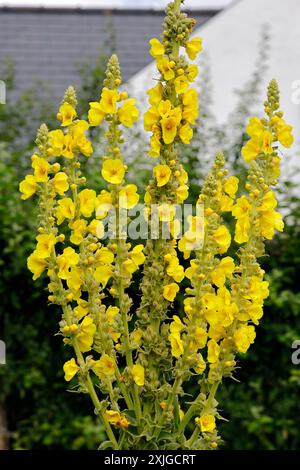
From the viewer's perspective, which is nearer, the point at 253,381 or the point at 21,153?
the point at 253,381

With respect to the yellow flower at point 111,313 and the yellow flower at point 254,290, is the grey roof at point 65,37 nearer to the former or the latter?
the yellow flower at point 111,313

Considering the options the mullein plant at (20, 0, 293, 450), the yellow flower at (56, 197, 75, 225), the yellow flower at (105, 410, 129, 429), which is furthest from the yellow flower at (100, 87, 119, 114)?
the yellow flower at (105, 410, 129, 429)

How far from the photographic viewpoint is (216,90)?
7.32 meters

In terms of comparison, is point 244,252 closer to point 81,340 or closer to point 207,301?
point 207,301

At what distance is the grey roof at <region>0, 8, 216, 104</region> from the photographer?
9.08 meters

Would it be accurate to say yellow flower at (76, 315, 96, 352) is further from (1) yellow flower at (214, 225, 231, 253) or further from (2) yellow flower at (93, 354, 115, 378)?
(1) yellow flower at (214, 225, 231, 253)

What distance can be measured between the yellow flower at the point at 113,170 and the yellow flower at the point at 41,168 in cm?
13

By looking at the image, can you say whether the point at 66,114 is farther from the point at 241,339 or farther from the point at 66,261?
the point at 241,339

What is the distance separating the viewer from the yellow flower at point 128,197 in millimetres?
1677

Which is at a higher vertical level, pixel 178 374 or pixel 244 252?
pixel 244 252

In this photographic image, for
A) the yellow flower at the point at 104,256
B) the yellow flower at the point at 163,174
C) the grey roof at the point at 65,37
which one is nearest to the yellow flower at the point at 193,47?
the yellow flower at the point at 163,174

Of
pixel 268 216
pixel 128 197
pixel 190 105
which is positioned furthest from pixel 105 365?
pixel 190 105
